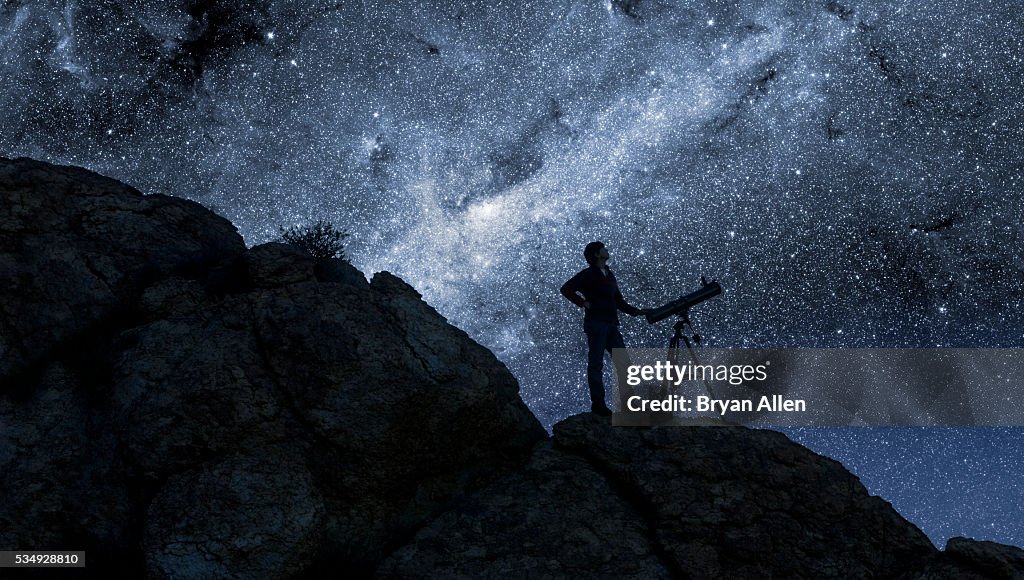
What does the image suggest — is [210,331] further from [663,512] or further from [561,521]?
[663,512]

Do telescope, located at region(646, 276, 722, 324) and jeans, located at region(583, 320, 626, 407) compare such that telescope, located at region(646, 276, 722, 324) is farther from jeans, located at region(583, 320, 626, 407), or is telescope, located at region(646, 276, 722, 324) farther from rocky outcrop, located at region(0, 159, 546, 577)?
rocky outcrop, located at region(0, 159, 546, 577)

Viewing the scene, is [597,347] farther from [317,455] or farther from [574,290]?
[317,455]

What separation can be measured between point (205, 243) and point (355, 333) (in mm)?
3801

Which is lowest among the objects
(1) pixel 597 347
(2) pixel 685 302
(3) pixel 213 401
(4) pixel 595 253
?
(3) pixel 213 401

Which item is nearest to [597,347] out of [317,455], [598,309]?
[598,309]

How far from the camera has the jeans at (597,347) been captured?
10211 millimetres

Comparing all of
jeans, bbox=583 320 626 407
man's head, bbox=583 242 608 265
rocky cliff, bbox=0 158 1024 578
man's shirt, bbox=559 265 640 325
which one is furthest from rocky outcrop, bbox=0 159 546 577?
man's head, bbox=583 242 608 265

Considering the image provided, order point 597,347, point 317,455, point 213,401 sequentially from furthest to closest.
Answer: point 597,347
point 317,455
point 213,401

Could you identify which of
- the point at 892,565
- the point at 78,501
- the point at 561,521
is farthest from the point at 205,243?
the point at 892,565

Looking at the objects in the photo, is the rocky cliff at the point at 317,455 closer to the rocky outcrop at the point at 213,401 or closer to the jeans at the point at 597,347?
the rocky outcrop at the point at 213,401

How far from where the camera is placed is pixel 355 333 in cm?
895

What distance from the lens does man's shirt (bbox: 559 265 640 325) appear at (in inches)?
408

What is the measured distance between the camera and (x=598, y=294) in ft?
34.1

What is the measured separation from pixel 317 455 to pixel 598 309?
469cm
